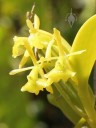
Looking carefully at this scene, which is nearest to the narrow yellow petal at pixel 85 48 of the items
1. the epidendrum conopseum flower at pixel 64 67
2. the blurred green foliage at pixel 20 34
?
the epidendrum conopseum flower at pixel 64 67

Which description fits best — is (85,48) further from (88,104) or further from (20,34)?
(20,34)

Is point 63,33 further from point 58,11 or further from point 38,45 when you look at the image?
point 38,45

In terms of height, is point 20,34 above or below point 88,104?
above

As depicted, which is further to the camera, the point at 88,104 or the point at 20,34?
the point at 20,34

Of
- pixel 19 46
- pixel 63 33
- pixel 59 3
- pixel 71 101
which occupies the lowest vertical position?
pixel 71 101

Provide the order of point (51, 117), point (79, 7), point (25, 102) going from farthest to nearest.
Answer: point (51, 117) < point (79, 7) < point (25, 102)

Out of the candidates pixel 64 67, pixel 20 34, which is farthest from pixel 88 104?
pixel 20 34

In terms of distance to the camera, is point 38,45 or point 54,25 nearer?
point 38,45

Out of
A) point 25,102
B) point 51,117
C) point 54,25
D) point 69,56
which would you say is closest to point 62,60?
point 69,56
